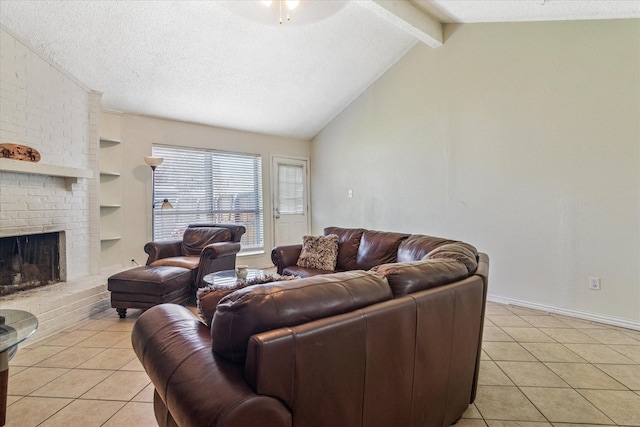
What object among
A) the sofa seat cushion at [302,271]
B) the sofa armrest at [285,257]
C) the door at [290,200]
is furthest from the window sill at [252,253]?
the sofa seat cushion at [302,271]

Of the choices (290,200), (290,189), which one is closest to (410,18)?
(290,189)

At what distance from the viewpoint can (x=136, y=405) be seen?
1756 mm

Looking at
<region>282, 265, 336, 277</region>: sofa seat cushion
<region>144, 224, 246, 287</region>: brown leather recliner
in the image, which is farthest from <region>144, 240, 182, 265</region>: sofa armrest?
<region>282, 265, 336, 277</region>: sofa seat cushion

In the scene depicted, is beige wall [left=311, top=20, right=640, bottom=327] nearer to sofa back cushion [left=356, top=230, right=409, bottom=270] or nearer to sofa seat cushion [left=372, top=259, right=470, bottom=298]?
sofa back cushion [left=356, top=230, right=409, bottom=270]

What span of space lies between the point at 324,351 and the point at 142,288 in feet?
8.66

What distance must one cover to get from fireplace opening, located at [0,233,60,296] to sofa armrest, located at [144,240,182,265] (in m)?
0.83

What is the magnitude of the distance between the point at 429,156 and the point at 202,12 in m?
3.00

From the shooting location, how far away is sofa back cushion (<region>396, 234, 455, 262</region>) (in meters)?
2.51

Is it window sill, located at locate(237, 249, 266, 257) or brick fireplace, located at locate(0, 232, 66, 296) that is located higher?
brick fireplace, located at locate(0, 232, 66, 296)

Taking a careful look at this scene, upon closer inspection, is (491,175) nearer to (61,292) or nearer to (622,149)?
(622,149)

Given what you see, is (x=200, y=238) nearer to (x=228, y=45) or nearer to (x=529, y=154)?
(x=228, y=45)

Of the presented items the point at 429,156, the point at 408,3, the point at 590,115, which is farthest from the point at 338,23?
the point at 590,115

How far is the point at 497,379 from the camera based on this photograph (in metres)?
1.99

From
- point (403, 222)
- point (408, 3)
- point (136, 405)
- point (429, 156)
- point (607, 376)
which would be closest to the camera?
point (136, 405)
